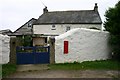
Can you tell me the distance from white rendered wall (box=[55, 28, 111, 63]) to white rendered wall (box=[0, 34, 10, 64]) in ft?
11.4

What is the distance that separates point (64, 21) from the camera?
46906mm

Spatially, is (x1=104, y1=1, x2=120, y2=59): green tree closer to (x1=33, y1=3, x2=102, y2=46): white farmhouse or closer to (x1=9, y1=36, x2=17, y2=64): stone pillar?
(x1=9, y1=36, x2=17, y2=64): stone pillar

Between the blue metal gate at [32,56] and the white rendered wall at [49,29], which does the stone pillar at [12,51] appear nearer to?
the blue metal gate at [32,56]

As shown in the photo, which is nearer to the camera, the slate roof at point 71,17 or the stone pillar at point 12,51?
the stone pillar at point 12,51

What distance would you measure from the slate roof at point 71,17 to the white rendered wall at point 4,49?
1101 inches

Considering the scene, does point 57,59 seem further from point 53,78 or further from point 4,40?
point 53,78

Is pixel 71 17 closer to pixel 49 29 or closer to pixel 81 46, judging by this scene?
pixel 49 29

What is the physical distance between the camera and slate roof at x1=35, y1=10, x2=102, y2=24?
151ft

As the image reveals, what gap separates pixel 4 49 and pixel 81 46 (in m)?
5.69

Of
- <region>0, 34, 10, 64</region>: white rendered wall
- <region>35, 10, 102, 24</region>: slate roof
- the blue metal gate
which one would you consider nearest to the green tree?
the blue metal gate

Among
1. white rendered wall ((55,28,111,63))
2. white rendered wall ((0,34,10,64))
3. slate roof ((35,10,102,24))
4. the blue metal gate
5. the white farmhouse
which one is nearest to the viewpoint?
white rendered wall ((0,34,10,64))

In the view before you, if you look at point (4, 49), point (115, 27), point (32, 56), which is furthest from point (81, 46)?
point (4, 49)

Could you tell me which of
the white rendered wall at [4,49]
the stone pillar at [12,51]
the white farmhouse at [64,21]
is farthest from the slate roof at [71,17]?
the white rendered wall at [4,49]

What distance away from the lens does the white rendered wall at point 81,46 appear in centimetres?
1983
